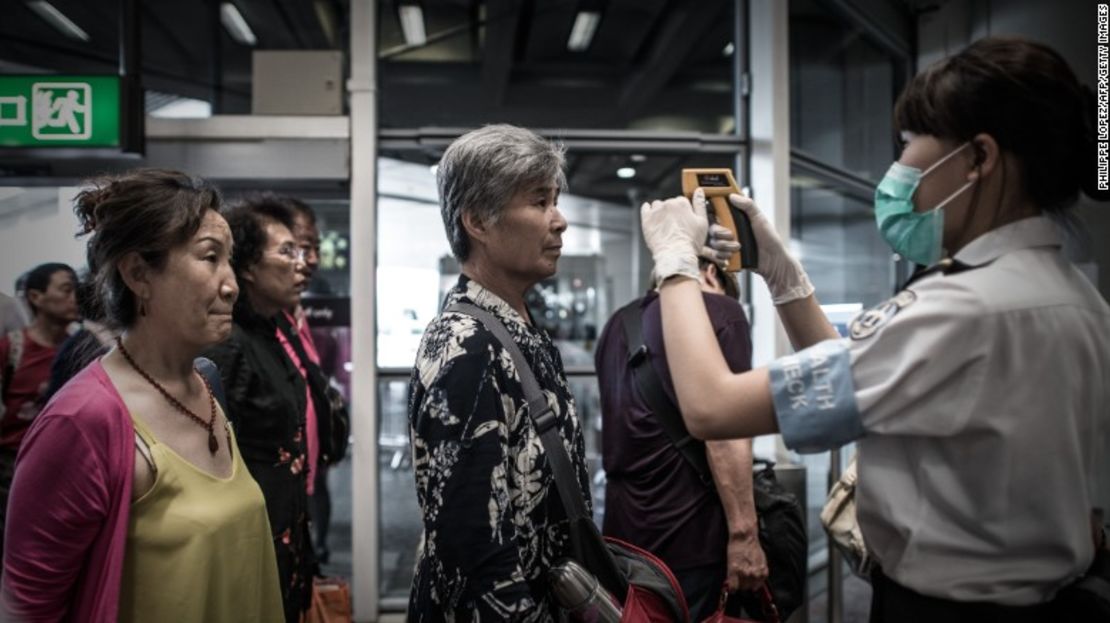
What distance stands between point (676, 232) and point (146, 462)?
1.03 meters

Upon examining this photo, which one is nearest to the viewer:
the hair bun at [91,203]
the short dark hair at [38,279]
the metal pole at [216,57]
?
the hair bun at [91,203]

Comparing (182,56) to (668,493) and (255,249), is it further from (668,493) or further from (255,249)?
(668,493)

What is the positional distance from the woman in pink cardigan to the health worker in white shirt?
917mm

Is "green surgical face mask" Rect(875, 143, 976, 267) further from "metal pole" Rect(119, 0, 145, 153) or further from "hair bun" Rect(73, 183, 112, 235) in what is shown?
"metal pole" Rect(119, 0, 145, 153)

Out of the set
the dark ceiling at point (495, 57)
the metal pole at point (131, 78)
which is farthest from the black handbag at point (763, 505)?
the metal pole at point (131, 78)

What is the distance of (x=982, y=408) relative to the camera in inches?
41.4

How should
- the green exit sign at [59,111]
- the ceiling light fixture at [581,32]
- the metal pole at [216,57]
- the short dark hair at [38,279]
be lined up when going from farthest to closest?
the ceiling light fixture at [581,32]
the metal pole at [216,57]
the green exit sign at [59,111]
the short dark hair at [38,279]

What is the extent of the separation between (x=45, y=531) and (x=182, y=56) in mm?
3431

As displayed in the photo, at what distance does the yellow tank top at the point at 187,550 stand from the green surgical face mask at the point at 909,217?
1.32 m

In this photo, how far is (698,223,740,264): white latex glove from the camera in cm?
144

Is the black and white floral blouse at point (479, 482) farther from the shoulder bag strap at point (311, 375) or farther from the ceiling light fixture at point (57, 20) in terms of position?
the ceiling light fixture at point (57, 20)

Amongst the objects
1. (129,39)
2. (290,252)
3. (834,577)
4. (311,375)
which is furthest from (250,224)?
(834,577)

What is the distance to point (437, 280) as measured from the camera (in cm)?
409

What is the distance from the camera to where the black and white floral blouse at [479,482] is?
1.25 meters
